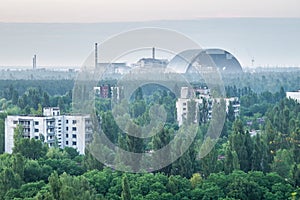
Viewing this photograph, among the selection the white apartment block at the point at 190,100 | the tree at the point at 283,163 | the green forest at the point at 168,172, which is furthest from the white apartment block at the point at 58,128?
the tree at the point at 283,163

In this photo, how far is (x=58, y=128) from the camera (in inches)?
750

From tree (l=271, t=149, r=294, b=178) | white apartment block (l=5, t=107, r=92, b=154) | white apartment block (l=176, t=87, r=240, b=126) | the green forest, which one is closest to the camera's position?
the green forest

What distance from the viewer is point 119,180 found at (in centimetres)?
1202

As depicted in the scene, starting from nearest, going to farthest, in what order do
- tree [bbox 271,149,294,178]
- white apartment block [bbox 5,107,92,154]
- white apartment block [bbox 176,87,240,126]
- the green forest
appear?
the green forest, tree [bbox 271,149,294,178], white apartment block [bbox 5,107,92,154], white apartment block [bbox 176,87,240,126]

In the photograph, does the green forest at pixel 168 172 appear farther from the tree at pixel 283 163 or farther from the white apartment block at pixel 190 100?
the white apartment block at pixel 190 100

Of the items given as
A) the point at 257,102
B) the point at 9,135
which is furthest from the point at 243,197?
the point at 257,102

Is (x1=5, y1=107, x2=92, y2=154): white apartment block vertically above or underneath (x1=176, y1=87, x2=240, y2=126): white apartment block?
underneath

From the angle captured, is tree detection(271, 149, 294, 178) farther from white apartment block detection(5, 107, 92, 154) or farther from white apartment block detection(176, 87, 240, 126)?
white apartment block detection(176, 87, 240, 126)

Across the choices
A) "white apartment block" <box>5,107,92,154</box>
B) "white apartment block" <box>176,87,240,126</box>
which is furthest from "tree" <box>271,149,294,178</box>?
"white apartment block" <box>176,87,240,126</box>

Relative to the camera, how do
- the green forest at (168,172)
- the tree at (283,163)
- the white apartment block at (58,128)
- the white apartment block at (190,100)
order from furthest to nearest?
the white apartment block at (190,100)
the white apartment block at (58,128)
the tree at (283,163)
the green forest at (168,172)

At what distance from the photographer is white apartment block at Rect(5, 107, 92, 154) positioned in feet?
60.6

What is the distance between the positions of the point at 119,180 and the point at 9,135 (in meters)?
6.10

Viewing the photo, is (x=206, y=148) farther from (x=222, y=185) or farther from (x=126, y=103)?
(x=126, y=103)

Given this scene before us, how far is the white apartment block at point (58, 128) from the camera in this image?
18469mm
